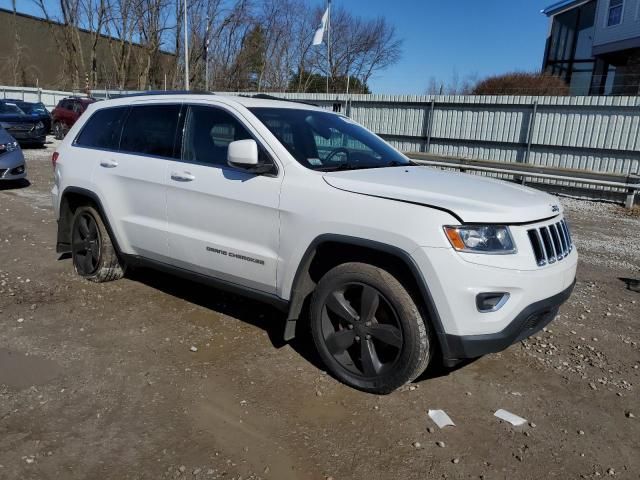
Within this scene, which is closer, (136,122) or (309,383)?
(309,383)

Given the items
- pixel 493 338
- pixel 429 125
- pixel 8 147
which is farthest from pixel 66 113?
pixel 493 338

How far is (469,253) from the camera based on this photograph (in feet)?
9.45

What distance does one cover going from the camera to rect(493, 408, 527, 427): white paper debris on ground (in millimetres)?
3125

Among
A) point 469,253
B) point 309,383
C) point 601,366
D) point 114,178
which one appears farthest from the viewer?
point 114,178

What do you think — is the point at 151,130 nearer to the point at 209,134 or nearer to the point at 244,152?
the point at 209,134

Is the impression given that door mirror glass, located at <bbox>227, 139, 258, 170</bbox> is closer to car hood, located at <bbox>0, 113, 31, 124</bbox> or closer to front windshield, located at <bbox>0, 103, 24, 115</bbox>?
car hood, located at <bbox>0, 113, 31, 124</bbox>

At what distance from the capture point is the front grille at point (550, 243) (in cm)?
308

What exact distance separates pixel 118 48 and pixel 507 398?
1878 inches

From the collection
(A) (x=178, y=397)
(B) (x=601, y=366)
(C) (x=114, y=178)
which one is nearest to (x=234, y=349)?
(A) (x=178, y=397)

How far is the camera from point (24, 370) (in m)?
3.53

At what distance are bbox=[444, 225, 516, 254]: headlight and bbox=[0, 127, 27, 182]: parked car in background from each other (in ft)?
32.2

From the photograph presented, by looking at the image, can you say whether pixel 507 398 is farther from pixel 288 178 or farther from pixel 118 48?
pixel 118 48

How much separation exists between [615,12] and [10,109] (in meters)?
27.6

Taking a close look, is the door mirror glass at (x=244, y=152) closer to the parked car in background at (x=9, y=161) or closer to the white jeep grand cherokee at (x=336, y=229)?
the white jeep grand cherokee at (x=336, y=229)
